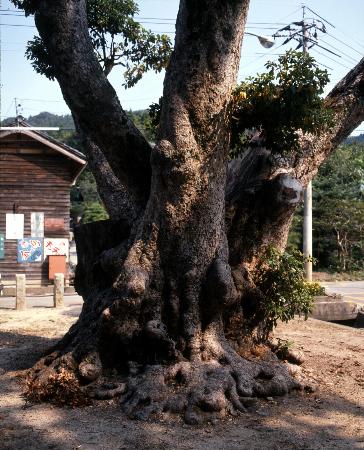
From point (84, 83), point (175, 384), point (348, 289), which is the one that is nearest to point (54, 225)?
point (348, 289)

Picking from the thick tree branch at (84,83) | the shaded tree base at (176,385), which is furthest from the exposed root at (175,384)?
the thick tree branch at (84,83)

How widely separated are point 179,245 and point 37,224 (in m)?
16.3

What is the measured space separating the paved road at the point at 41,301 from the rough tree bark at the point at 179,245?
9.49m

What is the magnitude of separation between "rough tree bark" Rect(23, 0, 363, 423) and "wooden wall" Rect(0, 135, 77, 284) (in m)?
15.0

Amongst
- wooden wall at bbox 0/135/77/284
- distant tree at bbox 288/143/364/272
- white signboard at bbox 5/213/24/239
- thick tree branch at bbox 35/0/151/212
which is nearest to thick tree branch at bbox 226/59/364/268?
thick tree branch at bbox 35/0/151/212

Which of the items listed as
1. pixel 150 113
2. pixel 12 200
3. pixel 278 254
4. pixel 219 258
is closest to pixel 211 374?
pixel 219 258

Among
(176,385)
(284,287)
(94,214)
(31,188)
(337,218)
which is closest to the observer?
(176,385)

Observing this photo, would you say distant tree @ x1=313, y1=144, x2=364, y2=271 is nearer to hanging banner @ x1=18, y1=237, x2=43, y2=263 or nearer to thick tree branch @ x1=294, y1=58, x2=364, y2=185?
hanging banner @ x1=18, y1=237, x2=43, y2=263

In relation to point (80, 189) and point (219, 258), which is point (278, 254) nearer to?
point (219, 258)

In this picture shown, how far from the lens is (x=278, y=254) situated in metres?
7.37

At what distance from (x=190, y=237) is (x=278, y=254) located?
1.32 m

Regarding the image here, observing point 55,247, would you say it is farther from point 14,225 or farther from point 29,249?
point 14,225

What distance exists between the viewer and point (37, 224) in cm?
2211

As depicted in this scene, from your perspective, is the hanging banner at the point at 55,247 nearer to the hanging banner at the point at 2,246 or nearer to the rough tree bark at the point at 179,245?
the hanging banner at the point at 2,246
